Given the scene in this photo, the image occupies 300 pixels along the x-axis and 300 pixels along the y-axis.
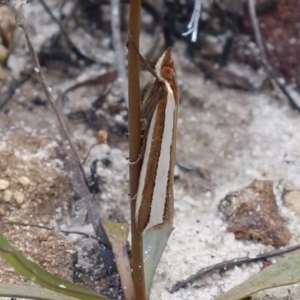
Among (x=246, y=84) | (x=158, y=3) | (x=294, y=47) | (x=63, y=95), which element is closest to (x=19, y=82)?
(x=63, y=95)

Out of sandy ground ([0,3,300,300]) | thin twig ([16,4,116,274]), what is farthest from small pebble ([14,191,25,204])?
thin twig ([16,4,116,274])

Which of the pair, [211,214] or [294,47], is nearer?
[211,214]

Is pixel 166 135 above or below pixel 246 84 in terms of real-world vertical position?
below

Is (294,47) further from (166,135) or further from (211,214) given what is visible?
(166,135)

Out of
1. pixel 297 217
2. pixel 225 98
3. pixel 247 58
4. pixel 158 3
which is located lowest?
pixel 297 217

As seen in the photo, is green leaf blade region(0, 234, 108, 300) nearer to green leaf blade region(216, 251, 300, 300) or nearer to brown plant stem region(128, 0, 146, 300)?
brown plant stem region(128, 0, 146, 300)

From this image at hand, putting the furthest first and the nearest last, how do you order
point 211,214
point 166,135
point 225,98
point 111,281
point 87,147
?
point 225,98, point 87,147, point 211,214, point 111,281, point 166,135

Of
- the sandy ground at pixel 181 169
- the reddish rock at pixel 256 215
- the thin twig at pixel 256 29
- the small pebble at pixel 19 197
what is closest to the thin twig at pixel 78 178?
the sandy ground at pixel 181 169
